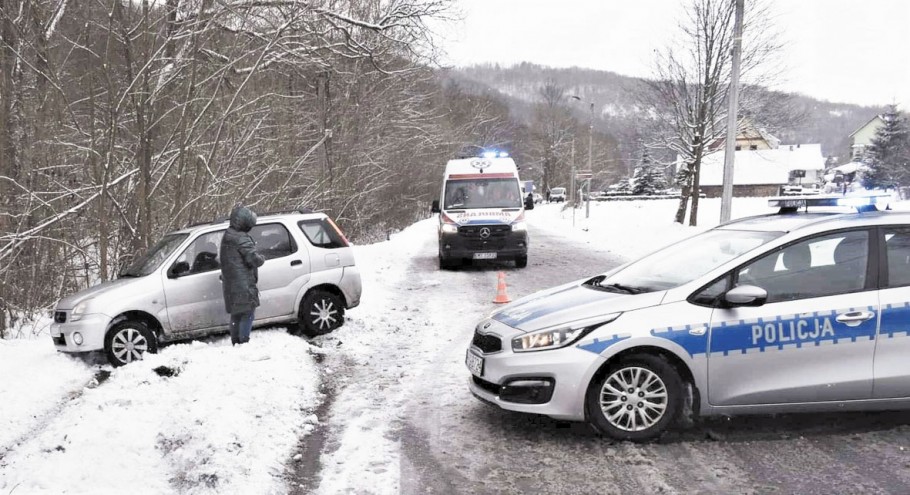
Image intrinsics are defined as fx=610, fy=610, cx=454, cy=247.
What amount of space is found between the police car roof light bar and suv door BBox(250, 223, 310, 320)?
540cm

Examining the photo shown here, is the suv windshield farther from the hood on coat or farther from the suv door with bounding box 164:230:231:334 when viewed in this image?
the hood on coat

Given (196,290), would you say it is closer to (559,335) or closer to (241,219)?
(241,219)

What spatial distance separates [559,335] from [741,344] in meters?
1.21

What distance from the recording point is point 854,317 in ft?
13.6

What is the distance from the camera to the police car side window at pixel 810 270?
13.9ft

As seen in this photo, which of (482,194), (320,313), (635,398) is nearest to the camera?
(635,398)

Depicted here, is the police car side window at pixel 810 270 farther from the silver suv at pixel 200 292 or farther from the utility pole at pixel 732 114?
the utility pole at pixel 732 114

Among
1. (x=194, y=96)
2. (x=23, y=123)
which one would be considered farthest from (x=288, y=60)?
(x=23, y=123)

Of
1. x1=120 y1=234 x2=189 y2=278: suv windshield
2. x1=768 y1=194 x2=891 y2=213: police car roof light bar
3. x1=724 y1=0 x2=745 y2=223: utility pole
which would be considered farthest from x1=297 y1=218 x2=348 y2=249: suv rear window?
x1=724 y1=0 x2=745 y2=223: utility pole

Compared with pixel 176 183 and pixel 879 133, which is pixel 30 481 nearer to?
pixel 176 183

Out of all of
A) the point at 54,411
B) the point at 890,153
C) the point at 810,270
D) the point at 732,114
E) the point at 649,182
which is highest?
the point at 890,153

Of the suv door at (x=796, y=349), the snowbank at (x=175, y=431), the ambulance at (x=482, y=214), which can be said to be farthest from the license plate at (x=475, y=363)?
the ambulance at (x=482, y=214)

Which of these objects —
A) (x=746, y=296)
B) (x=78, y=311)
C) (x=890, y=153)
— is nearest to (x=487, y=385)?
(x=746, y=296)

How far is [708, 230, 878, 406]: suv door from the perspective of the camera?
4.12 meters
